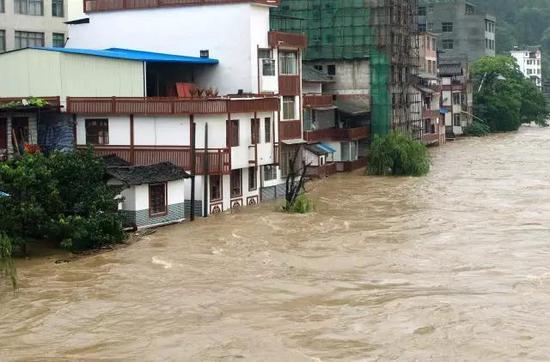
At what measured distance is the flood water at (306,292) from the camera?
17.4 meters

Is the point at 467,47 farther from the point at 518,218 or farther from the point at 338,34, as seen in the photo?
the point at 518,218

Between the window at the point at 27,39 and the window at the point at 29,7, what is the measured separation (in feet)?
3.74

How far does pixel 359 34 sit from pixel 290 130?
17681 millimetres

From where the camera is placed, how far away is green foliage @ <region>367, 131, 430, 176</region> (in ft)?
157

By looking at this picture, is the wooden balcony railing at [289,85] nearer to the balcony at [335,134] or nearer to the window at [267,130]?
the window at [267,130]

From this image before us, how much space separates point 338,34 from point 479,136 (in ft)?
98.5

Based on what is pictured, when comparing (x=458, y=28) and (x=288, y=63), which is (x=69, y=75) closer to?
(x=288, y=63)

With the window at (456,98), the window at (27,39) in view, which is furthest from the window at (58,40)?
the window at (456,98)

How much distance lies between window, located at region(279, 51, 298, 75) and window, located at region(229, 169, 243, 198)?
773cm

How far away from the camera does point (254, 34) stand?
39969 mm

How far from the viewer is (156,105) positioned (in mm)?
33719

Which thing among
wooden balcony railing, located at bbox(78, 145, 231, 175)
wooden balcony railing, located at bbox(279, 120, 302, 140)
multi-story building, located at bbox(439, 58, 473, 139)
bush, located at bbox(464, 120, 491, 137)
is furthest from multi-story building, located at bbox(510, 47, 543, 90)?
wooden balcony railing, located at bbox(78, 145, 231, 175)

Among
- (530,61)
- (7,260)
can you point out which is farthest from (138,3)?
(530,61)

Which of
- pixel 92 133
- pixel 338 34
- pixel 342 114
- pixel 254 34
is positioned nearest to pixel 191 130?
pixel 92 133
